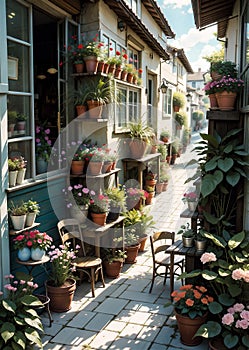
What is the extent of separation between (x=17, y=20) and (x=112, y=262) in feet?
12.0

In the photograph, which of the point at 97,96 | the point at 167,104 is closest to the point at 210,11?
the point at 97,96

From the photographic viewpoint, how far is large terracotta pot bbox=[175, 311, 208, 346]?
13.7 feet

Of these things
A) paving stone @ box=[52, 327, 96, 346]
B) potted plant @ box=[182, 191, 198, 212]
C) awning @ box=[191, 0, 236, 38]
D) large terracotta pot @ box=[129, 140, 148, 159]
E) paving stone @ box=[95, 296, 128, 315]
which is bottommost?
paving stone @ box=[95, 296, 128, 315]

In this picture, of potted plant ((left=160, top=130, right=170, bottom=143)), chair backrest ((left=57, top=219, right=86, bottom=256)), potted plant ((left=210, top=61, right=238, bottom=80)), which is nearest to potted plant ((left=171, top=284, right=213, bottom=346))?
chair backrest ((left=57, top=219, right=86, bottom=256))

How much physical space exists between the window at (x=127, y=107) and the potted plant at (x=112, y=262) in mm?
2266

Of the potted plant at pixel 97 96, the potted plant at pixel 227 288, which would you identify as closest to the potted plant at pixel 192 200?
the potted plant at pixel 227 288

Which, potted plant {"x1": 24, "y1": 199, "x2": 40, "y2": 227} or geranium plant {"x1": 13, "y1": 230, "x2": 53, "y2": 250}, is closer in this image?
geranium plant {"x1": 13, "y1": 230, "x2": 53, "y2": 250}

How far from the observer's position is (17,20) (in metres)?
4.57

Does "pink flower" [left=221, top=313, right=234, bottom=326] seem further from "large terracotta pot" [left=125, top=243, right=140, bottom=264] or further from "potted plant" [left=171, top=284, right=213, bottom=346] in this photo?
"large terracotta pot" [left=125, top=243, right=140, bottom=264]

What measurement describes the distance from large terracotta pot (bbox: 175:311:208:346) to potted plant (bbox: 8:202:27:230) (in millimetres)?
2035

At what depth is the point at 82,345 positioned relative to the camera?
13.7 ft

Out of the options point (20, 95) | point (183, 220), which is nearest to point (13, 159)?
point (20, 95)

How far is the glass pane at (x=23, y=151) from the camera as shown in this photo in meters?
4.57

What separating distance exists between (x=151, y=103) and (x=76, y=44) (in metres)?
6.06
